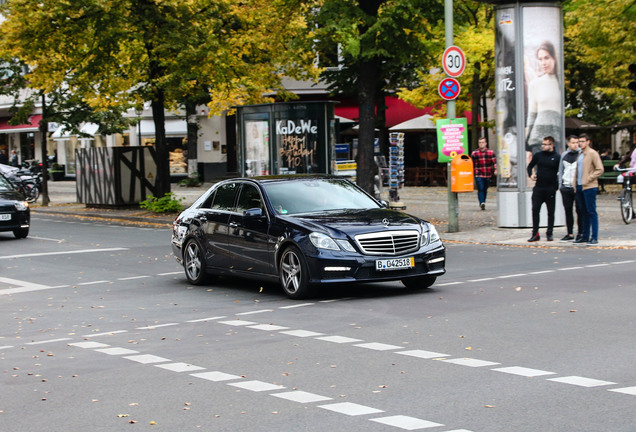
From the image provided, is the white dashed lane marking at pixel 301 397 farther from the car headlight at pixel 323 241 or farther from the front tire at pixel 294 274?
the front tire at pixel 294 274

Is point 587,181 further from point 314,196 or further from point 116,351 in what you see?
point 116,351

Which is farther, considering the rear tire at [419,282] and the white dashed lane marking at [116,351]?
the rear tire at [419,282]

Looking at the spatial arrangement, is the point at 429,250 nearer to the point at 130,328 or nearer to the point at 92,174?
the point at 130,328

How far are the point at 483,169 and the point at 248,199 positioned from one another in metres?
15.1

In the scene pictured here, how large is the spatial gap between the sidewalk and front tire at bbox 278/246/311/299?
7.23 meters

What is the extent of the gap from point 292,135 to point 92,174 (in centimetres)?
1064

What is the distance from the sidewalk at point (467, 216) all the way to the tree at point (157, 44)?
2.75 metres

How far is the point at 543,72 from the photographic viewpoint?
2117 cm

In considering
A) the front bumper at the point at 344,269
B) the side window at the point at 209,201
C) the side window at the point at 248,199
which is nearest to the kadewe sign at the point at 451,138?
the side window at the point at 209,201

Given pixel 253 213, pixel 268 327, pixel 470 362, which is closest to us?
pixel 470 362

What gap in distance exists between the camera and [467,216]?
25.8 m

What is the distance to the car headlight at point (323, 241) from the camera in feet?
39.7

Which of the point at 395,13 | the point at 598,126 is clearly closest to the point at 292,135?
the point at 395,13

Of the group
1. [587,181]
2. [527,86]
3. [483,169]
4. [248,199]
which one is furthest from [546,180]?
[483,169]
